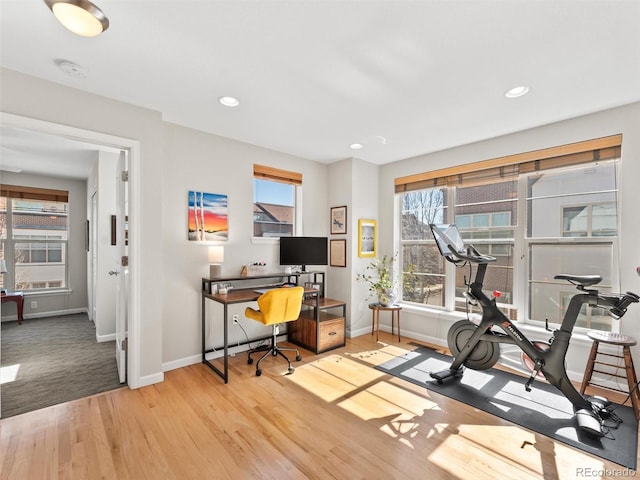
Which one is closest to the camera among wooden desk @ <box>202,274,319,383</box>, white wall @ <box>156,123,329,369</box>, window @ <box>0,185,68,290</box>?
wooden desk @ <box>202,274,319,383</box>

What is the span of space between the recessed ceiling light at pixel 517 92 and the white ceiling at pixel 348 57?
0.18ft

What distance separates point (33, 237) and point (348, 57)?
6.40 metres

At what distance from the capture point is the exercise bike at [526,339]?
2223 millimetres

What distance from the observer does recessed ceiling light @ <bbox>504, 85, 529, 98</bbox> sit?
7.94 feet

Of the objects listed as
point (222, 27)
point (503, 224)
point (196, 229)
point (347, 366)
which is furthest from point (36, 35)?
point (503, 224)

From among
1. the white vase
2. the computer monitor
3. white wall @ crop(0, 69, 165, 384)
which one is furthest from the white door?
the white vase

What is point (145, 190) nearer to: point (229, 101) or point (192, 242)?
point (192, 242)

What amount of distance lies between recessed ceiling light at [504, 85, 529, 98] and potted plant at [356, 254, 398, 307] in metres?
2.60

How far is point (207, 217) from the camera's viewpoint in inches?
135

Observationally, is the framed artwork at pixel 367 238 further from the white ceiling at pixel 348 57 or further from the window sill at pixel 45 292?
the window sill at pixel 45 292

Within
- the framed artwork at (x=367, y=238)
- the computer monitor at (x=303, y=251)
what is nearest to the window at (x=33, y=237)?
the computer monitor at (x=303, y=251)

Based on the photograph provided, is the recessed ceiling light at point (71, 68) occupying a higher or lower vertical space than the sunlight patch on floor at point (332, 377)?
higher

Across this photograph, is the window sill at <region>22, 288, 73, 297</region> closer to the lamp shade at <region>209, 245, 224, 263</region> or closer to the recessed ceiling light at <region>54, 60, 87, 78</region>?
the lamp shade at <region>209, 245, 224, 263</region>

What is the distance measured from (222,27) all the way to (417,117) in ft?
6.46
